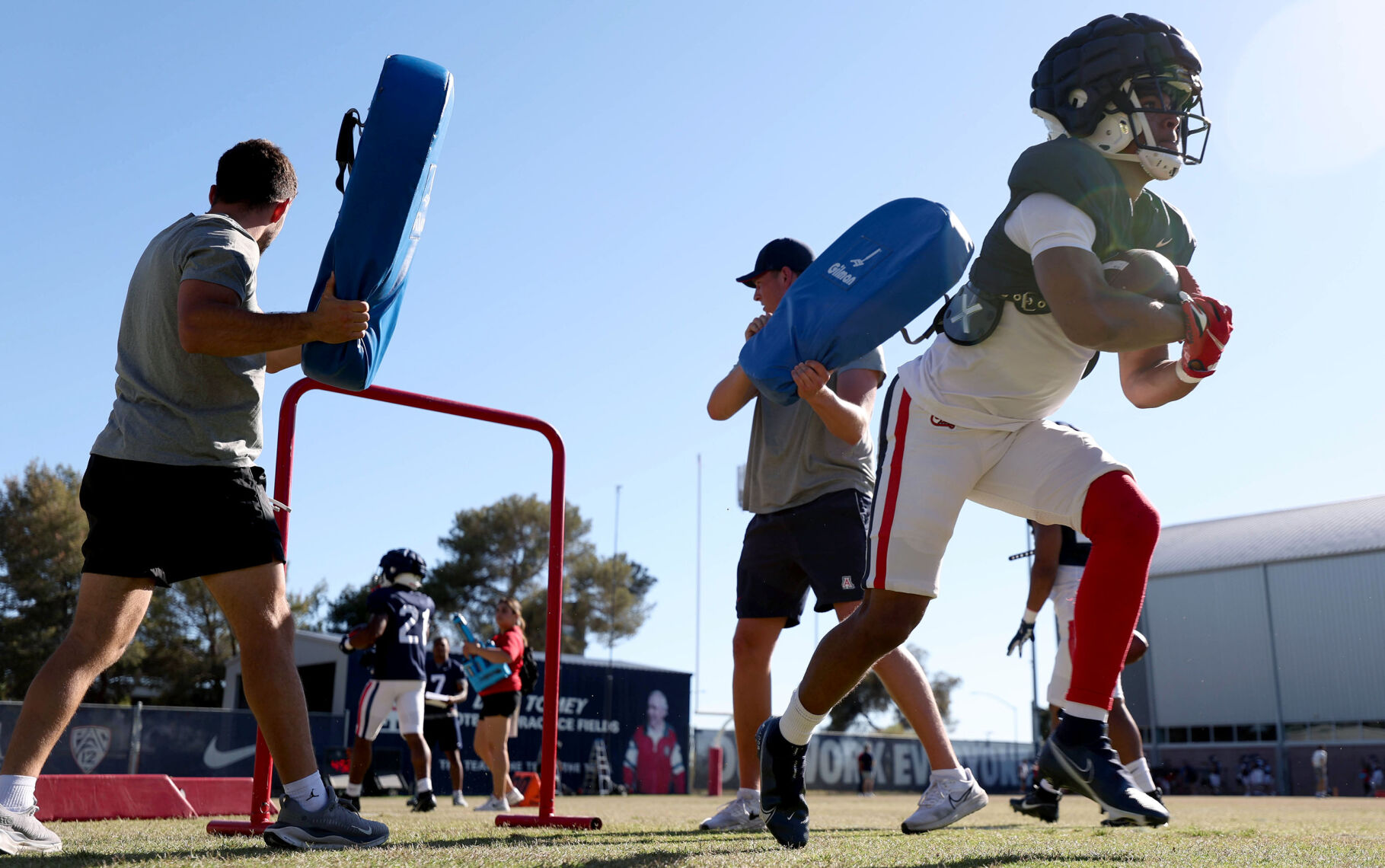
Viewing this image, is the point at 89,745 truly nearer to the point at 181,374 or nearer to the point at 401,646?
the point at 401,646

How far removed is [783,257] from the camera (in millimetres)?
4836

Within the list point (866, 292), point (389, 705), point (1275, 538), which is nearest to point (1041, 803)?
point (866, 292)

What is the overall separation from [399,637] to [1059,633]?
4.95 m

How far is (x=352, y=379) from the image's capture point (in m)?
3.50

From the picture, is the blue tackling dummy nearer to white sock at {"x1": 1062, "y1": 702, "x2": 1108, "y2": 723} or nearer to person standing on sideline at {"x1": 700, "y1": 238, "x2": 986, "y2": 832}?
person standing on sideline at {"x1": 700, "y1": 238, "x2": 986, "y2": 832}

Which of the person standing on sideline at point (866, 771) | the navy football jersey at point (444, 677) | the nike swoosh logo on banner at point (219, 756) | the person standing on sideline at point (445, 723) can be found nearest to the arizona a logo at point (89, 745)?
the nike swoosh logo on banner at point (219, 756)

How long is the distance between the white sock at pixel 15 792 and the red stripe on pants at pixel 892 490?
237 centimetres

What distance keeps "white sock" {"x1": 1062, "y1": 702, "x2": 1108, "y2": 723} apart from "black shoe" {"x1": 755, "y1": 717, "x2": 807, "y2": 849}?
0.84 meters

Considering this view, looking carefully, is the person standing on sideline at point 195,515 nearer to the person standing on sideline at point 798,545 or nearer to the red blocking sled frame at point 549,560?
the red blocking sled frame at point 549,560

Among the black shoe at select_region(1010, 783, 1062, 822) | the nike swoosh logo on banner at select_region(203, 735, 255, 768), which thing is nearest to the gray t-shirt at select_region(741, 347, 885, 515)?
the black shoe at select_region(1010, 783, 1062, 822)

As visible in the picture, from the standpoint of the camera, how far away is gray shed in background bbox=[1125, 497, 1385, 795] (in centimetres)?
4044

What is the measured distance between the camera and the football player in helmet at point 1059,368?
2.82 meters

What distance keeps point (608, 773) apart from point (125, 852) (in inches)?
896

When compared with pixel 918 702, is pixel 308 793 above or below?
→ below
